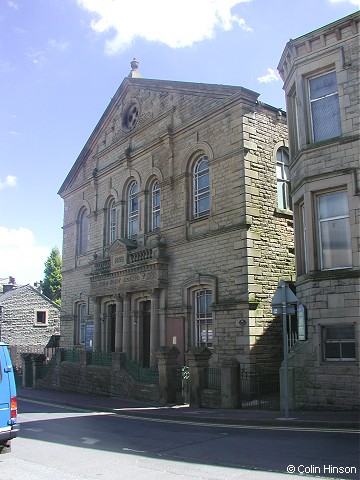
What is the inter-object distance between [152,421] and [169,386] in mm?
2987

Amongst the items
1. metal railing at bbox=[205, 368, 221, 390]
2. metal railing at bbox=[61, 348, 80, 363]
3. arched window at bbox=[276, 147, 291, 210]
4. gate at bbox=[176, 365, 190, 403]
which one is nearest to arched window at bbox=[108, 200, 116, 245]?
metal railing at bbox=[61, 348, 80, 363]

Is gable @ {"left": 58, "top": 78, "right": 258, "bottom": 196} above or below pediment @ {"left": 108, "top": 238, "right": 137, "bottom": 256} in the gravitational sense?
above

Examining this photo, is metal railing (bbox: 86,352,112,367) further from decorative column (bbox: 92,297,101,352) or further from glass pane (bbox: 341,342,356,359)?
glass pane (bbox: 341,342,356,359)

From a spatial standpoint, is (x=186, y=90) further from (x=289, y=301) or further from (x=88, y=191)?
(x=289, y=301)

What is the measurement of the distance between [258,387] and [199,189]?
8.07 m

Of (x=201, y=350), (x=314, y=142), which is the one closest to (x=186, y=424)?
(x=201, y=350)

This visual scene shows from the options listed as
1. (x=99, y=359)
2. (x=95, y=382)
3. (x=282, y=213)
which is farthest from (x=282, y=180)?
(x=95, y=382)

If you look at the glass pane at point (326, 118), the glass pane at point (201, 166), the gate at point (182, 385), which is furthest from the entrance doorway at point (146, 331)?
the glass pane at point (326, 118)

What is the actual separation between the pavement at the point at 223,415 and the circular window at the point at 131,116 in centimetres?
1325

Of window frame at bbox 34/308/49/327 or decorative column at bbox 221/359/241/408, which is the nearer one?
decorative column at bbox 221/359/241/408

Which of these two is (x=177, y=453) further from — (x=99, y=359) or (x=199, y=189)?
(x=99, y=359)

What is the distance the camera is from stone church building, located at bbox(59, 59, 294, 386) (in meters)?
16.7

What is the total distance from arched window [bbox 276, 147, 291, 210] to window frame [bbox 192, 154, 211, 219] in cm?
266

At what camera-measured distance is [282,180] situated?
18.5 m
